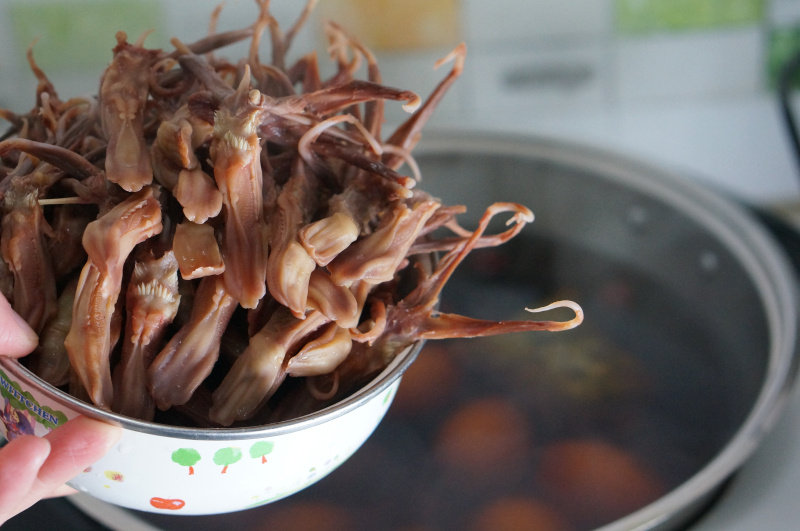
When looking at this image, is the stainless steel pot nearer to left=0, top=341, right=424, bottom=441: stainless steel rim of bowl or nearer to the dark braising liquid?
the dark braising liquid

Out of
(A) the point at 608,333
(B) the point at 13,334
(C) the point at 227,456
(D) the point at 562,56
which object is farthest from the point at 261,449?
(D) the point at 562,56

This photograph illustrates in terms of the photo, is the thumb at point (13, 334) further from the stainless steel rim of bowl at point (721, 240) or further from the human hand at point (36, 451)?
the stainless steel rim of bowl at point (721, 240)

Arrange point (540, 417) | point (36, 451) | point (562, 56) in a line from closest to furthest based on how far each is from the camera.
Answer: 1. point (36, 451)
2. point (540, 417)
3. point (562, 56)

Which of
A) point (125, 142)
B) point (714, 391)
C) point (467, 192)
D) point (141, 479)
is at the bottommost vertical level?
point (714, 391)

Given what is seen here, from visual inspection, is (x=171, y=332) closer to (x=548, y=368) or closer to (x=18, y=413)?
(x=18, y=413)

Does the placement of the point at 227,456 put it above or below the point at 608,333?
above

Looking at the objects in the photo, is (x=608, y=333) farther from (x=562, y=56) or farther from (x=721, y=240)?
(x=562, y=56)

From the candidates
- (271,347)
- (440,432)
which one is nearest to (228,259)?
(271,347)
